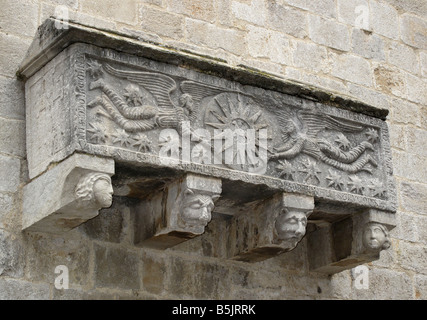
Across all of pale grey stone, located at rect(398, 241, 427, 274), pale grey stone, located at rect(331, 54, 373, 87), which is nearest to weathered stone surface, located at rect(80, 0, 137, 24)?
pale grey stone, located at rect(331, 54, 373, 87)

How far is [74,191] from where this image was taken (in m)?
3.69

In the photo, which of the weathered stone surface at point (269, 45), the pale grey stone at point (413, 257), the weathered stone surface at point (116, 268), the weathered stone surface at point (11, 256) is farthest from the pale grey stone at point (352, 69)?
the weathered stone surface at point (11, 256)

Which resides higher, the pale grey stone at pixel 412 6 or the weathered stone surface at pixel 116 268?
the pale grey stone at pixel 412 6

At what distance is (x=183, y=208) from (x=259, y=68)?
4.75 feet

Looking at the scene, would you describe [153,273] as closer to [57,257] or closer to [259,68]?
[57,257]

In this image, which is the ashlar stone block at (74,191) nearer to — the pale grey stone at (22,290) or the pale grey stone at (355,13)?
the pale grey stone at (22,290)

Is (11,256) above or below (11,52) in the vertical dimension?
below

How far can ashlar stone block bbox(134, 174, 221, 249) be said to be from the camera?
13.0ft

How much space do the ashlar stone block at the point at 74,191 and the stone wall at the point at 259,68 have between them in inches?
8.7

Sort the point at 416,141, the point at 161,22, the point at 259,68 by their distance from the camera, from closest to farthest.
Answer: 1. the point at 161,22
2. the point at 259,68
3. the point at 416,141

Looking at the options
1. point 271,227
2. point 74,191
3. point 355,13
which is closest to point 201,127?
point 271,227

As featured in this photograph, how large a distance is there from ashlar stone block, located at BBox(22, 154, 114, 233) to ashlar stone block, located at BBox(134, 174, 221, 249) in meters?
0.39

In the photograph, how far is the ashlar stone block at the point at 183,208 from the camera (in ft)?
13.0
